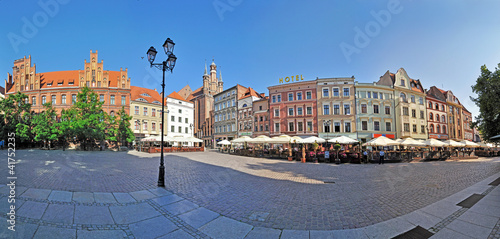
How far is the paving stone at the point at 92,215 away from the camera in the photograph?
4641 mm

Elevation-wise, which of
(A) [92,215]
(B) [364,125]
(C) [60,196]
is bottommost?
(A) [92,215]

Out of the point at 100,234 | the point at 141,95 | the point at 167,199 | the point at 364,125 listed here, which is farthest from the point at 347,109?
the point at 141,95

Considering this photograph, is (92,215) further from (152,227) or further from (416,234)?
(416,234)

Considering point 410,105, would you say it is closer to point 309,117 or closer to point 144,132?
point 309,117

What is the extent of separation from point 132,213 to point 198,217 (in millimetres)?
1826

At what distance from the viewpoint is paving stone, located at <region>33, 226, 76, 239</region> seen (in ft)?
12.6

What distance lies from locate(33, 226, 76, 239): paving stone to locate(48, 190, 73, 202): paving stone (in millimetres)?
2014

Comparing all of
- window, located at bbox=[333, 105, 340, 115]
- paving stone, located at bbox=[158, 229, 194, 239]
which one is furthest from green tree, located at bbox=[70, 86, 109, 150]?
window, located at bbox=[333, 105, 340, 115]

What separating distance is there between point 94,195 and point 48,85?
53.5 meters

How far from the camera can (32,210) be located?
193 inches

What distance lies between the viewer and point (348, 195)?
7.10 meters

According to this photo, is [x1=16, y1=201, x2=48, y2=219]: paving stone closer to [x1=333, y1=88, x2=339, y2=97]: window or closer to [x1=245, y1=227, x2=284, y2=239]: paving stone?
[x1=245, y1=227, x2=284, y2=239]: paving stone

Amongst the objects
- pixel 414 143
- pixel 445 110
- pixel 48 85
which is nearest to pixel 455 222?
pixel 414 143

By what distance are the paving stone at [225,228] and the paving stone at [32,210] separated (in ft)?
13.2
